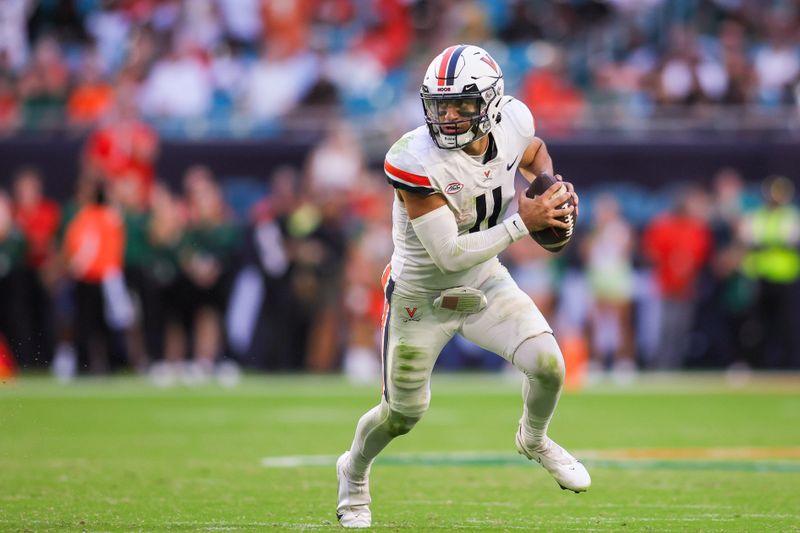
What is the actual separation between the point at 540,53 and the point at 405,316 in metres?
10.5

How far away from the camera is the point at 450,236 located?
18.6 ft

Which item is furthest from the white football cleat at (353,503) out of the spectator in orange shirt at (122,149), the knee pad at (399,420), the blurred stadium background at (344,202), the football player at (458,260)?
the spectator in orange shirt at (122,149)

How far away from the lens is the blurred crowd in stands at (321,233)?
14086 mm

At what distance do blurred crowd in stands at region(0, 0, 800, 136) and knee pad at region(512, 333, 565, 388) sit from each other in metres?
9.04

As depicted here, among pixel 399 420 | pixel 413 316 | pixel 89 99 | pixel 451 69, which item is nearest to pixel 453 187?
pixel 451 69

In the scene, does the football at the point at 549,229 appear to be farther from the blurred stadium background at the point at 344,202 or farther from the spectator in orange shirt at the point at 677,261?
the spectator in orange shirt at the point at 677,261

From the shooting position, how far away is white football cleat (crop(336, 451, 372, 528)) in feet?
19.1

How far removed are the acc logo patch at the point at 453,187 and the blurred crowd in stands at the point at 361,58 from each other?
8931 mm

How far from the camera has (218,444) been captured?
907 cm

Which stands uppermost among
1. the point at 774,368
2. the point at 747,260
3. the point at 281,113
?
the point at 281,113

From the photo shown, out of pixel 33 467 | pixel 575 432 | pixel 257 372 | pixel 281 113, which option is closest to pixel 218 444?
pixel 33 467

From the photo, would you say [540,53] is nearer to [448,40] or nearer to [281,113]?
[448,40]

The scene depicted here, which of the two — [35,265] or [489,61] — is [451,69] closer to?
[489,61]

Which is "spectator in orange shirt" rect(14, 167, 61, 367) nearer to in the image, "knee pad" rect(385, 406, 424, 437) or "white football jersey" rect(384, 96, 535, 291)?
"white football jersey" rect(384, 96, 535, 291)
